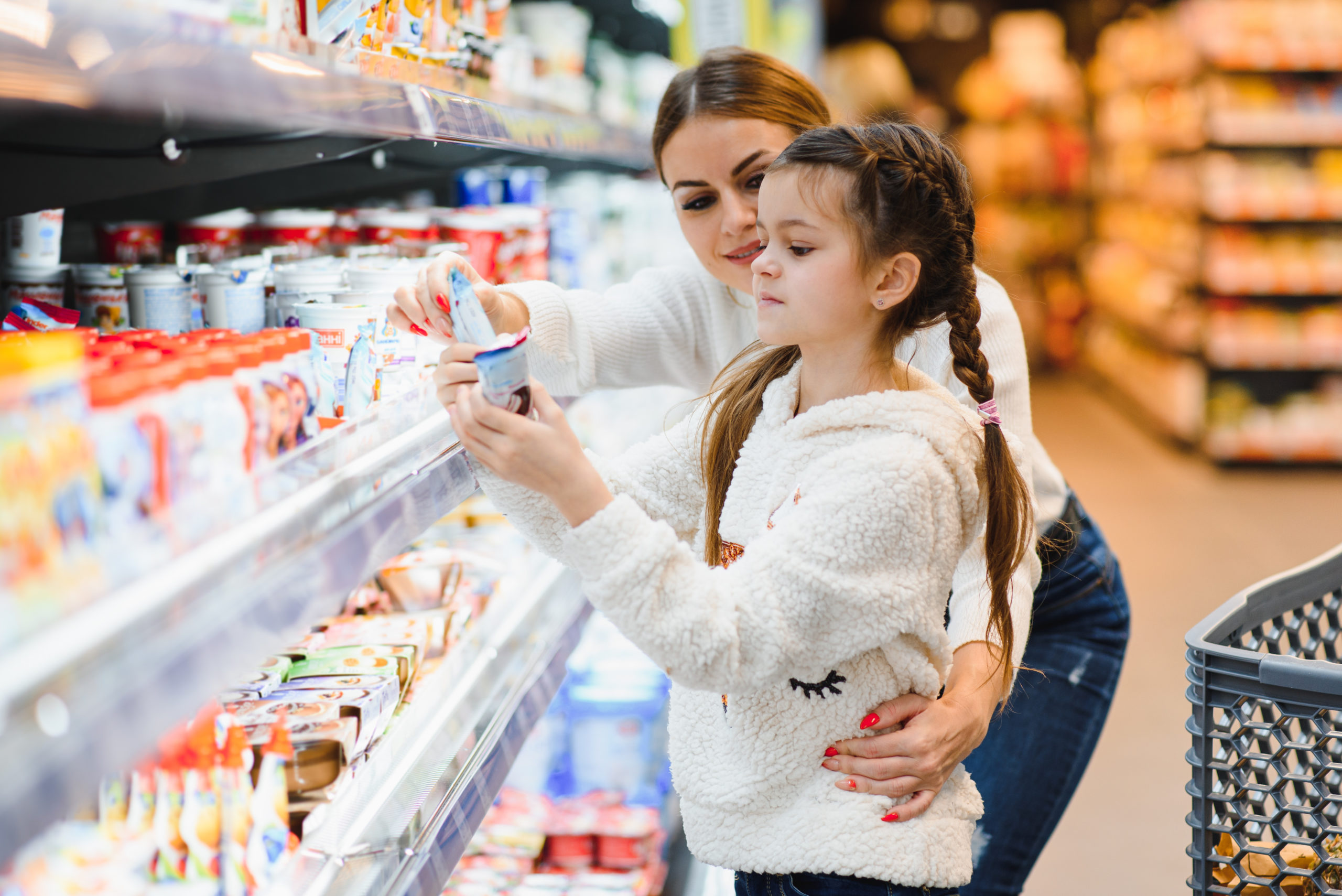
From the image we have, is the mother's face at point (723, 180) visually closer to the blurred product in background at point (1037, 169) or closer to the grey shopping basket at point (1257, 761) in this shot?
the grey shopping basket at point (1257, 761)

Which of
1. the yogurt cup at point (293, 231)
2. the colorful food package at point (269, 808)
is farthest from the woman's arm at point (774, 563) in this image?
the yogurt cup at point (293, 231)

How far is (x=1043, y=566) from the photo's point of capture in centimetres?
162

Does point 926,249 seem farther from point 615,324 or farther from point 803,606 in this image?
point 615,324

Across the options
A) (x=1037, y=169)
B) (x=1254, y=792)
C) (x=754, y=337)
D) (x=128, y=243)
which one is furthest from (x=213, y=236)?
(x=1037, y=169)

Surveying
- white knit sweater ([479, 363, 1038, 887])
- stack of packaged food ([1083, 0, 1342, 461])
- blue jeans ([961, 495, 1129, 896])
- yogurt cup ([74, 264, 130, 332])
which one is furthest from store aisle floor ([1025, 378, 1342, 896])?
yogurt cup ([74, 264, 130, 332])

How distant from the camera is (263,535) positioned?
794 millimetres

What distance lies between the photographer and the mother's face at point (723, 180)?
4.76ft

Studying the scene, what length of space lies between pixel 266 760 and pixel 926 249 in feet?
2.46

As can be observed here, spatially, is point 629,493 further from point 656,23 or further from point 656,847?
point 656,23

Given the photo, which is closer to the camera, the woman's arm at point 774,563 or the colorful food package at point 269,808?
the woman's arm at point 774,563

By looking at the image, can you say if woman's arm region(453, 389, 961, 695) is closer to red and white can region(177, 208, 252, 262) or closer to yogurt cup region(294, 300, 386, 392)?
yogurt cup region(294, 300, 386, 392)

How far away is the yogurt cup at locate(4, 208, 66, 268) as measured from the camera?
1.23m

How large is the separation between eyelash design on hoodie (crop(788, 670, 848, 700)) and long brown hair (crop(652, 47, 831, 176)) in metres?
0.72

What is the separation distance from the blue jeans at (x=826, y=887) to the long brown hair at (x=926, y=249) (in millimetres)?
249
